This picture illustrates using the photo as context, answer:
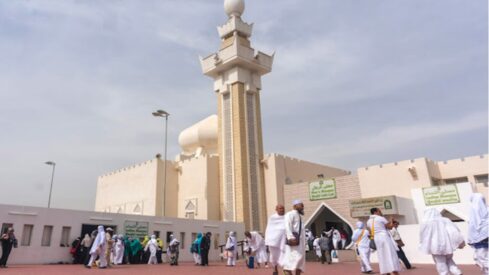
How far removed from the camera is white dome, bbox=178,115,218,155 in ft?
99.1

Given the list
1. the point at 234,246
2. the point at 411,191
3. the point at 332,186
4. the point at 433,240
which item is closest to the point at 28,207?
the point at 234,246

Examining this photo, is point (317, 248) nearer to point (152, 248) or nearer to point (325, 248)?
point (325, 248)

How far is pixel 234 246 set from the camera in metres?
13.9

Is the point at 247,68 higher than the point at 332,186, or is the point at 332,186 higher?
the point at 247,68

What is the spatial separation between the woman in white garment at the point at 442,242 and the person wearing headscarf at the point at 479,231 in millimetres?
307

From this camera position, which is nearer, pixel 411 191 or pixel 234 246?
pixel 234 246

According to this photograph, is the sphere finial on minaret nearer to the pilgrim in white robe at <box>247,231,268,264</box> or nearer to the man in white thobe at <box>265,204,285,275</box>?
the pilgrim in white robe at <box>247,231,268,264</box>

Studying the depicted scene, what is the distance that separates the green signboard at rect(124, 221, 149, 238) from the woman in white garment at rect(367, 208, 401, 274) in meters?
12.6

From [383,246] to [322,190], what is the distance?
53.9 ft

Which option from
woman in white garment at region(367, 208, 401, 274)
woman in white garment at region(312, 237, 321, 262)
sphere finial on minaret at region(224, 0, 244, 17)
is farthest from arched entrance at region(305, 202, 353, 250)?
woman in white garment at region(367, 208, 401, 274)

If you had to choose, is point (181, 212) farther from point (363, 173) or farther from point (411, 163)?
point (411, 163)

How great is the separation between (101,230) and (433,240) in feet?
30.7

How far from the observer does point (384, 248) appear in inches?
241

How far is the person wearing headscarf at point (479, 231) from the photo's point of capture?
18.0ft
